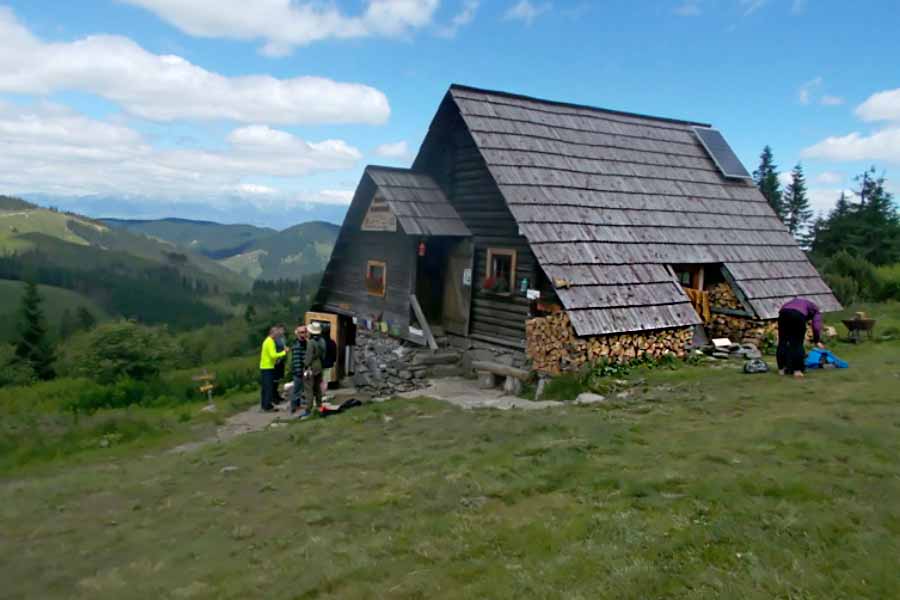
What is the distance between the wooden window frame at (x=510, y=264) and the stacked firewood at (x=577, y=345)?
1281mm

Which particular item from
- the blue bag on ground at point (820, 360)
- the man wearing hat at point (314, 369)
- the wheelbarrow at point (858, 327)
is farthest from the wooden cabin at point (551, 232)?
the man wearing hat at point (314, 369)

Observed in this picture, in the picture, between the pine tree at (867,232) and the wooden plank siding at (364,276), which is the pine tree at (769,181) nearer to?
the pine tree at (867,232)

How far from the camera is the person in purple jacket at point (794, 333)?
1100cm

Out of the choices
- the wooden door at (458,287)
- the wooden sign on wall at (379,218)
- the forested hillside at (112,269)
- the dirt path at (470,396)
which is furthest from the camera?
the forested hillside at (112,269)

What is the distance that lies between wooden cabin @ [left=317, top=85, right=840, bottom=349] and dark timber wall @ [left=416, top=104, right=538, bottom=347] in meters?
0.04

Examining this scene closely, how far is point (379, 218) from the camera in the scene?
1670cm

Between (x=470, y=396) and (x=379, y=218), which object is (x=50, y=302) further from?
(x=470, y=396)

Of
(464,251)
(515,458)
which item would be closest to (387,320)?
(464,251)

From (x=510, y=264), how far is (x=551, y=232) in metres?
1.39

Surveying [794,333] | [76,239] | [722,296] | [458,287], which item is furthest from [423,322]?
[76,239]

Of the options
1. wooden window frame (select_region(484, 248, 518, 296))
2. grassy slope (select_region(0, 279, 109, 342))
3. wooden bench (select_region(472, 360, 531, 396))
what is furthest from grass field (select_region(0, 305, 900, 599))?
grassy slope (select_region(0, 279, 109, 342))

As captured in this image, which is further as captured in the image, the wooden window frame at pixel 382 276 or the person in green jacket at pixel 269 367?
the wooden window frame at pixel 382 276

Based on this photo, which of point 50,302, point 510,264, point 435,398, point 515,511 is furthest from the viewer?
point 50,302

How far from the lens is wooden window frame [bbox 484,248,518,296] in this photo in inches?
561
